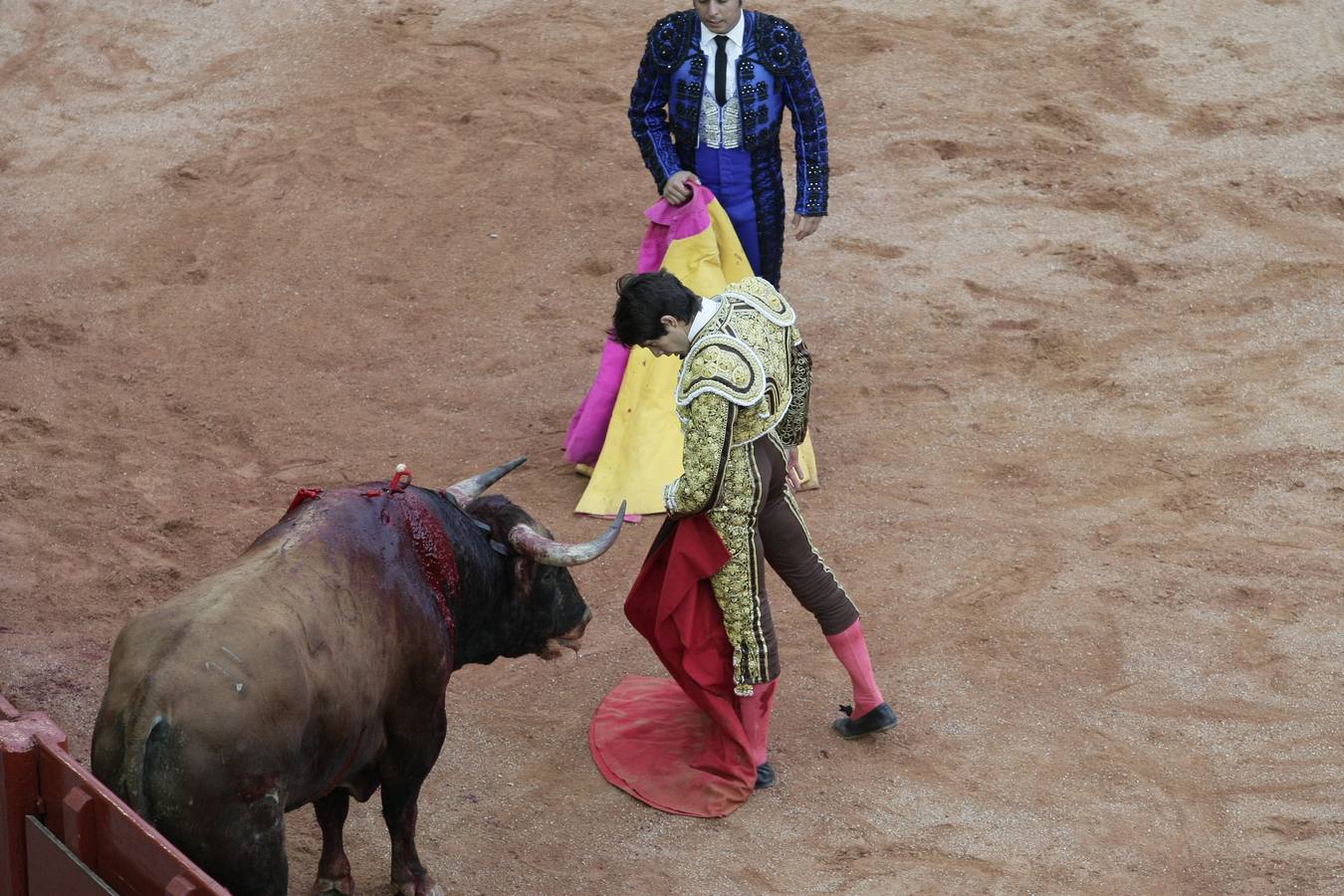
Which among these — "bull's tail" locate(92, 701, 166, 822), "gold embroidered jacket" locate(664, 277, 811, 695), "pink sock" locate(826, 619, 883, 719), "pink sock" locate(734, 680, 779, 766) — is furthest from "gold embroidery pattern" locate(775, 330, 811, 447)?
"bull's tail" locate(92, 701, 166, 822)

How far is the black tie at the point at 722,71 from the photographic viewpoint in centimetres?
616

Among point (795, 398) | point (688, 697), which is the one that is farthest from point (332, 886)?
point (795, 398)

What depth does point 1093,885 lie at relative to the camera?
454 cm

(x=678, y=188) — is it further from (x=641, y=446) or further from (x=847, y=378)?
(x=847, y=378)

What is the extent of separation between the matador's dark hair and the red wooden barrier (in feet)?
6.07

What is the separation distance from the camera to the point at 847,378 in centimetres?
763

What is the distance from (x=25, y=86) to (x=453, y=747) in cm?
710

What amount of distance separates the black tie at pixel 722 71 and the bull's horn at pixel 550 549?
2.36 m

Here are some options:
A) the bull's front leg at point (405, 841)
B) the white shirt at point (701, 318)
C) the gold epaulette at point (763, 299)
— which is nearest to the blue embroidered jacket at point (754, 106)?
the gold epaulette at point (763, 299)

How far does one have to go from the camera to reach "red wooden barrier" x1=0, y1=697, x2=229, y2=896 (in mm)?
3098

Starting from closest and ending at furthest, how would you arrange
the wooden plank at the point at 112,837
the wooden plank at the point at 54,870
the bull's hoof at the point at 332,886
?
the wooden plank at the point at 112,837 → the wooden plank at the point at 54,870 → the bull's hoof at the point at 332,886

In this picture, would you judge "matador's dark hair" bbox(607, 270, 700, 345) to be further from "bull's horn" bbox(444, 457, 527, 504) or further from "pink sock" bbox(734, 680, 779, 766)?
"pink sock" bbox(734, 680, 779, 766)

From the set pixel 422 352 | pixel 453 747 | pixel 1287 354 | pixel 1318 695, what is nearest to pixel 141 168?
pixel 422 352

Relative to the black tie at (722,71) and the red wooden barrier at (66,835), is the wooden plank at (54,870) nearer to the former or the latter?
the red wooden barrier at (66,835)
